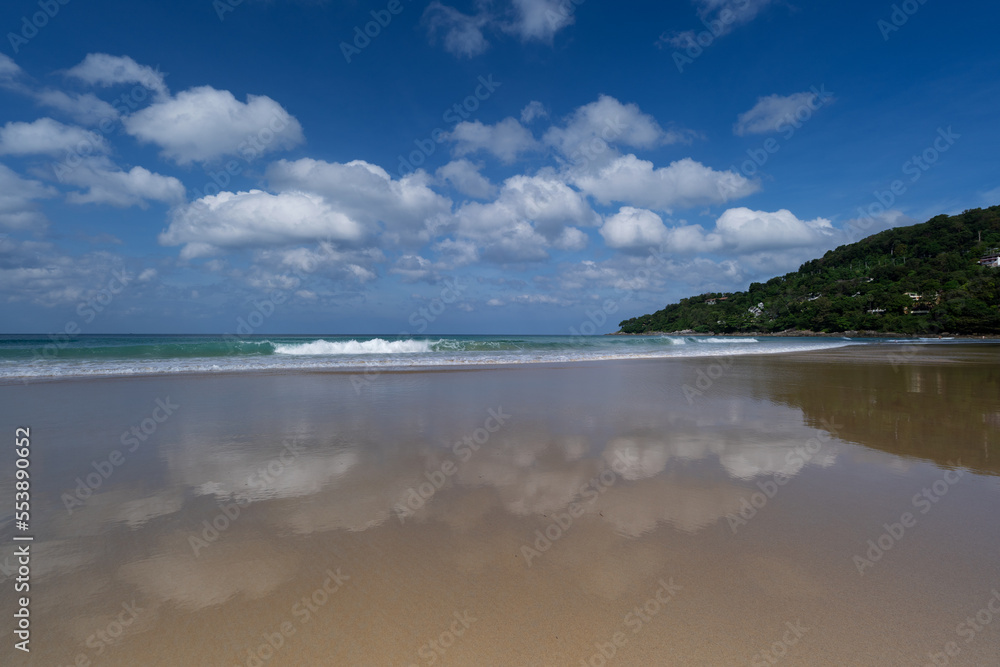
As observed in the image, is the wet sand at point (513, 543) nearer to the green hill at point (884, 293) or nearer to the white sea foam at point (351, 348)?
the white sea foam at point (351, 348)

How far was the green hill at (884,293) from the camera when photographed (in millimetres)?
58531

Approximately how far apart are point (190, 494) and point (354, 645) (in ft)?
9.02

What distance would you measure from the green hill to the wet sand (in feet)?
246

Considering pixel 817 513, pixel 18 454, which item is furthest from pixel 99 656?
pixel 18 454

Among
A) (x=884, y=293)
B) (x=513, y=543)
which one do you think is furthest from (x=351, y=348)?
(x=884, y=293)

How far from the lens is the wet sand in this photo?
1932 millimetres

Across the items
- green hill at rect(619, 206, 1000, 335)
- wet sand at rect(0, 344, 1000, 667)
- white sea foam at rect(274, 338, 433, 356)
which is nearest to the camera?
wet sand at rect(0, 344, 1000, 667)

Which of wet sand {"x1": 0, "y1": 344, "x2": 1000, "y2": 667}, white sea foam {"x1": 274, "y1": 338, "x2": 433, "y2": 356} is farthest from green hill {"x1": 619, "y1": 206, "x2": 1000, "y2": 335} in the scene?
wet sand {"x1": 0, "y1": 344, "x2": 1000, "y2": 667}

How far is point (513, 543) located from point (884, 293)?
304 ft

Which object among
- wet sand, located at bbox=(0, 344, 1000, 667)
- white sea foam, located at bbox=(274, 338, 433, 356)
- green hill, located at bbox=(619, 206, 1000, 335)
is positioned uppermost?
green hill, located at bbox=(619, 206, 1000, 335)

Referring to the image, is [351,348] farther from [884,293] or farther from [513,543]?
[884,293]

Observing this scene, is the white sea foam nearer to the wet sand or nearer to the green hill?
the wet sand

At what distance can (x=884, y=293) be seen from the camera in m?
69.4

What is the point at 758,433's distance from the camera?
5.73 meters
